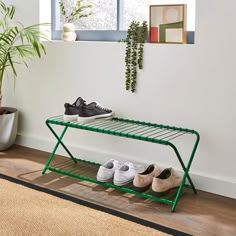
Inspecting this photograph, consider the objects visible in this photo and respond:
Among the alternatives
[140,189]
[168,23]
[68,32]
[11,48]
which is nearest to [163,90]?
[168,23]

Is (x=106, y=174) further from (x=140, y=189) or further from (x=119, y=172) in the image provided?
(x=140, y=189)

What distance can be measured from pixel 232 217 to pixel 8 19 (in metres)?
2.34

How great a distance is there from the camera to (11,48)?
329cm

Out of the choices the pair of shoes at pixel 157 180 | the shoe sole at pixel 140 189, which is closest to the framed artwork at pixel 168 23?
the pair of shoes at pixel 157 180

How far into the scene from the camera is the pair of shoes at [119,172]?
2555mm

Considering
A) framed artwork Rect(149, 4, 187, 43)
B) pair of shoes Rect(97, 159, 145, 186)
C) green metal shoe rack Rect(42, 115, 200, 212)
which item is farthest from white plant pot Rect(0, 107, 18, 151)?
framed artwork Rect(149, 4, 187, 43)

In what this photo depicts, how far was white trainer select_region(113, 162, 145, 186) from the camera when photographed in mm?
2549

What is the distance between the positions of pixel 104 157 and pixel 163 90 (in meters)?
0.67

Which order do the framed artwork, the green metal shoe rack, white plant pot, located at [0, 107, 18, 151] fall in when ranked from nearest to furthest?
1. the green metal shoe rack
2. the framed artwork
3. white plant pot, located at [0, 107, 18, 151]

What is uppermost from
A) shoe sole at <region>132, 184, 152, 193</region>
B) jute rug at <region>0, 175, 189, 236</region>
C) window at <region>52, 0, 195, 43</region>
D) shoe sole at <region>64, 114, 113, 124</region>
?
window at <region>52, 0, 195, 43</region>

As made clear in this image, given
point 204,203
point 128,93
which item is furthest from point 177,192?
point 128,93

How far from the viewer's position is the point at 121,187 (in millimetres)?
2529

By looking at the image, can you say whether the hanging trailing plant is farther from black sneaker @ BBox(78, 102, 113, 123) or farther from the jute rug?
the jute rug

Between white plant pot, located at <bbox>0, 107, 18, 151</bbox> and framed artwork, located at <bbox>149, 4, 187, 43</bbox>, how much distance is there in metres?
1.28
